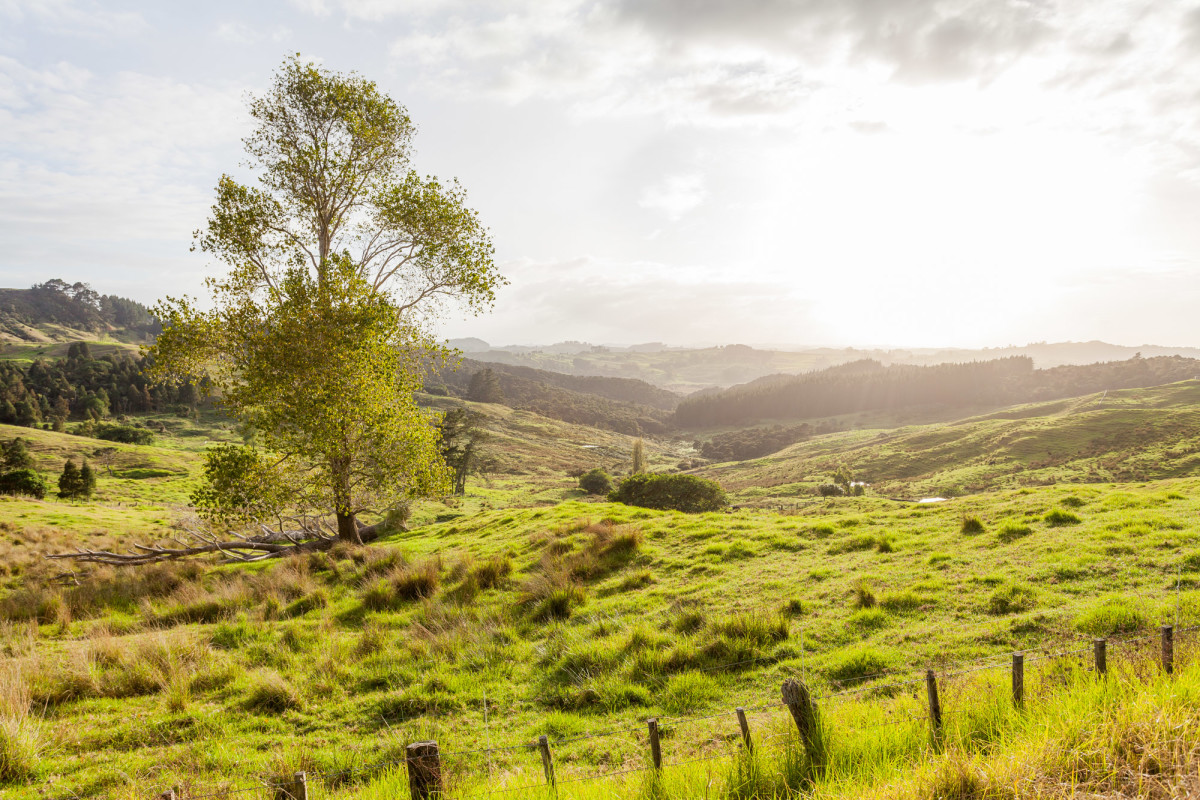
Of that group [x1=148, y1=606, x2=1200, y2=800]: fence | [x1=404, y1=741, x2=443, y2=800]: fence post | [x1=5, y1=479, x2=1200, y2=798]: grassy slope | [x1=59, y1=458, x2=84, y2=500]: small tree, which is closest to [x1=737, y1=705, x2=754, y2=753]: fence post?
[x1=148, y1=606, x2=1200, y2=800]: fence

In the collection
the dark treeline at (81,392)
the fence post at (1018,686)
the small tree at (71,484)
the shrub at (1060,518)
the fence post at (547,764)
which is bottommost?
the small tree at (71,484)

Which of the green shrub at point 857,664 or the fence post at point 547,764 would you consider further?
the green shrub at point 857,664

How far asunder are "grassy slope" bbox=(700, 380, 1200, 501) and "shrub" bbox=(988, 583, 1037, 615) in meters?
72.5

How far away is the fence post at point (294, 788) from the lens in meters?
4.27

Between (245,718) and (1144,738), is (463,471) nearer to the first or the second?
(245,718)

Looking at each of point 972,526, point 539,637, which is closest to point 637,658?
point 539,637

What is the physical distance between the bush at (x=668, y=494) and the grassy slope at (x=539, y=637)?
38213 millimetres

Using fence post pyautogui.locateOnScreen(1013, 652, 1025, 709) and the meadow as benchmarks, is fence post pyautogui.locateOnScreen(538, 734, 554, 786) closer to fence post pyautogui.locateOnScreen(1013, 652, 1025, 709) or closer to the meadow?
the meadow

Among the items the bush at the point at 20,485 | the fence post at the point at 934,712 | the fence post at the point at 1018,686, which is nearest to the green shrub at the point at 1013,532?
the fence post at the point at 1018,686

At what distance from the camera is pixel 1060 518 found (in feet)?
52.1

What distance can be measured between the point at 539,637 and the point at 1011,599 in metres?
9.44

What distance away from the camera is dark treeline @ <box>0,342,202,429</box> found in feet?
390

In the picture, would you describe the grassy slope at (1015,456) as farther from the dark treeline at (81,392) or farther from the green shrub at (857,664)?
the dark treeline at (81,392)

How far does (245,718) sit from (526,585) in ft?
24.4
